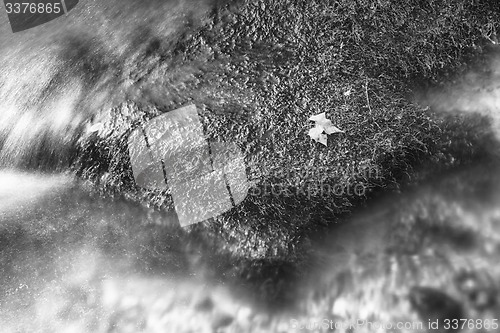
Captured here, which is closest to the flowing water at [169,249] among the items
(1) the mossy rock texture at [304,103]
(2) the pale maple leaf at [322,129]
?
(1) the mossy rock texture at [304,103]

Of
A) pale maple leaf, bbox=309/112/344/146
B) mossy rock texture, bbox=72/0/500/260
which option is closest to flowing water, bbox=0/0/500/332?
mossy rock texture, bbox=72/0/500/260

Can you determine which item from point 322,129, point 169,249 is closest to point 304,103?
point 322,129

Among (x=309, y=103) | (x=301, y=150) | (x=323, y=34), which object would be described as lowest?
(x=301, y=150)

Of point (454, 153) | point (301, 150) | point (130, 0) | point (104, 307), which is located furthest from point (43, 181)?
point (454, 153)

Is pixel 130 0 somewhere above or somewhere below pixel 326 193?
above

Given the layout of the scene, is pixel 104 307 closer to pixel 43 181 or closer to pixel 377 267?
pixel 43 181

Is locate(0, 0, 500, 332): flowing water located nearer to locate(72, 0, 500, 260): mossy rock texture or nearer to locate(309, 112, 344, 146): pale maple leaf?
locate(72, 0, 500, 260): mossy rock texture
